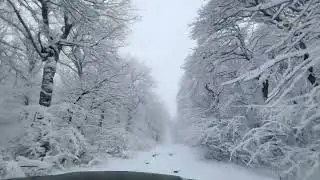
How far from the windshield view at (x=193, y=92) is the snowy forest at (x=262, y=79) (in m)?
0.03

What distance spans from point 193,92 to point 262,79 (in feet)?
39.3

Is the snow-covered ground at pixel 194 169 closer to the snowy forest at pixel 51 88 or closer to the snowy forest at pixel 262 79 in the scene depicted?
the snowy forest at pixel 262 79

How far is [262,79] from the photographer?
13.1ft

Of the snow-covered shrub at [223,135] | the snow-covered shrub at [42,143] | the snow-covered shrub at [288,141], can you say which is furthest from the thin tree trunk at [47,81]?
the snow-covered shrub at [223,135]

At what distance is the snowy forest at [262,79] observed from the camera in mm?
3777

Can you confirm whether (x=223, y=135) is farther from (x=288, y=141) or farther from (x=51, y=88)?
(x=51, y=88)

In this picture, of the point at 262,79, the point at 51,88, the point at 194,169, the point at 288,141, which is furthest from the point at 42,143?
the point at 194,169

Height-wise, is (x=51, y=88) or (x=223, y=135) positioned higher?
(x=51, y=88)

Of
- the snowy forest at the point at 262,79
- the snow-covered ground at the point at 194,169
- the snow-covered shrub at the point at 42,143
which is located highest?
the snowy forest at the point at 262,79

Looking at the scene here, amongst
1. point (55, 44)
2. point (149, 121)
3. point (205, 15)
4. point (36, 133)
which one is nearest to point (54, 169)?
point (36, 133)

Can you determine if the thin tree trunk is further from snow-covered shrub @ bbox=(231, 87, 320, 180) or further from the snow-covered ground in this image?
snow-covered shrub @ bbox=(231, 87, 320, 180)

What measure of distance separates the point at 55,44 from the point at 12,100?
3773 mm

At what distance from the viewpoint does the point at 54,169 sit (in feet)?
35.7

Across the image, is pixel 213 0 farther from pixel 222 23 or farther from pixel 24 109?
pixel 24 109
